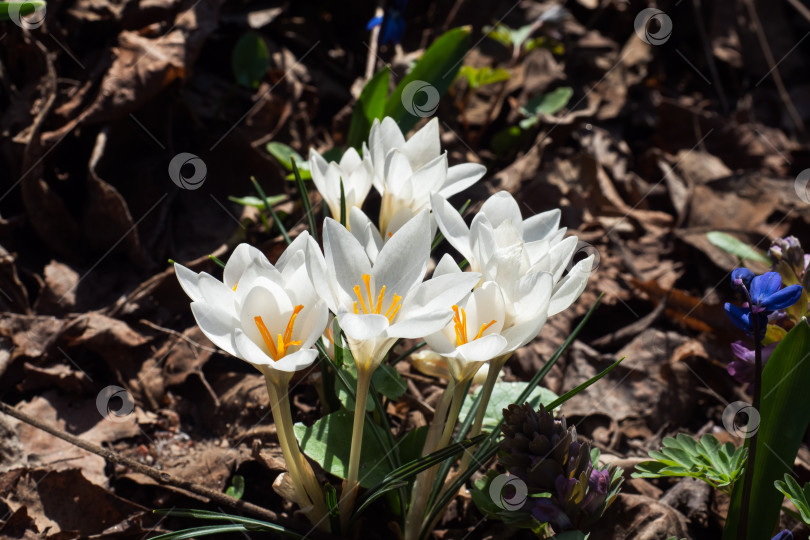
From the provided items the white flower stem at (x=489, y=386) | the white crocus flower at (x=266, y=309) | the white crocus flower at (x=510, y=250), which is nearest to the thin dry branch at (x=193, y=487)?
the white crocus flower at (x=266, y=309)

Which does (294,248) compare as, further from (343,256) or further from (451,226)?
(451,226)

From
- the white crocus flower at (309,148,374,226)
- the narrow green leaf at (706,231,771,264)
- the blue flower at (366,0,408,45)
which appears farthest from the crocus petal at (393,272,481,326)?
the blue flower at (366,0,408,45)

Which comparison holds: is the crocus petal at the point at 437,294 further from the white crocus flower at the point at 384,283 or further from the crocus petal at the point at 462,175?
the crocus petal at the point at 462,175

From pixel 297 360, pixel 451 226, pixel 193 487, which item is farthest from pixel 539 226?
pixel 193 487

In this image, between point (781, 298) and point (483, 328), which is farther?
point (781, 298)

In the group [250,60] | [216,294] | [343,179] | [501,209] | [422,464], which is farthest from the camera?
[250,60]

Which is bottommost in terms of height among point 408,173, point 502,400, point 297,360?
point 502,400
